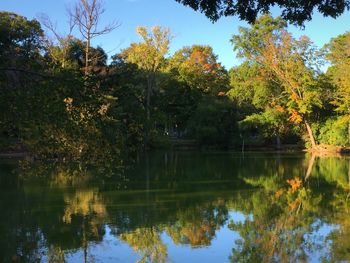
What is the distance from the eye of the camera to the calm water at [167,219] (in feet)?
24.5

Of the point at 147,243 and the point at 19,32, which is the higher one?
the point at 19,32

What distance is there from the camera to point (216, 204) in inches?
478

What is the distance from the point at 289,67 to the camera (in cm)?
3709

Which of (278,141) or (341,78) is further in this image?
(278,141)

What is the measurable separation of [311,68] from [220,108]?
808cm

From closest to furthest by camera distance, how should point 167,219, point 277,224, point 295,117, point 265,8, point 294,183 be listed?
point 265,8
point 277,224
point 167,219
point 294,183
point 295,117

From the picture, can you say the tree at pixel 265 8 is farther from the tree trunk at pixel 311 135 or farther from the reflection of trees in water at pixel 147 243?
the tree trunk at pixel 311 135

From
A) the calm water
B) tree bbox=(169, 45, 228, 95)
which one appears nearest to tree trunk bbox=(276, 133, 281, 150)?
tree bbox=(169, 45, 228, 95)

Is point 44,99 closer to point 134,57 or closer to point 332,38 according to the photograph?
point 134,57

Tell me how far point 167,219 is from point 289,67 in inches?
1146

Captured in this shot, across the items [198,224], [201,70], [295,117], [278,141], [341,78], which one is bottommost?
[198,224]

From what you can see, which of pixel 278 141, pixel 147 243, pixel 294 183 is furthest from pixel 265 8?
pixel 278 141

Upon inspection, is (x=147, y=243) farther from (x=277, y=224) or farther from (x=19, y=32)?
(x=19, y=32)

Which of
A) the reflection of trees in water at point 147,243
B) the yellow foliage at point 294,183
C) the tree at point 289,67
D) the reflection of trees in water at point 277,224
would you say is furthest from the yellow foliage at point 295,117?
the reflection of trees in water at point 147,243
